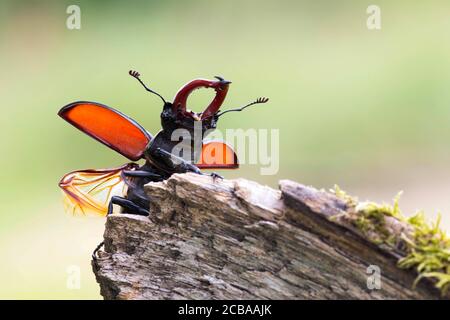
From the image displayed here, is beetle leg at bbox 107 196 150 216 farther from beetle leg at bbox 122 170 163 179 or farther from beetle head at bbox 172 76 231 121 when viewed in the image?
beetle head at bbox 172 76 231 121

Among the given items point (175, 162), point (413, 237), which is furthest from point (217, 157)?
point (413, 237)

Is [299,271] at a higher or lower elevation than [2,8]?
lower

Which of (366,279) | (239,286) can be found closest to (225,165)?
(239,286)

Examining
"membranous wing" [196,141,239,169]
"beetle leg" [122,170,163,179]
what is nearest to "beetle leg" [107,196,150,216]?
"beetle leg" [122,170,163,179]
